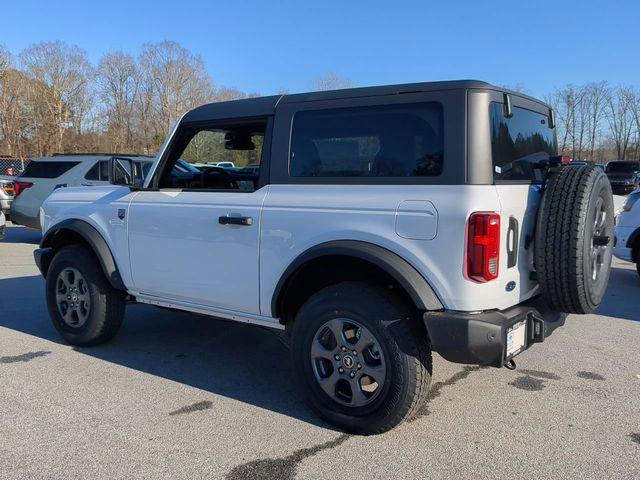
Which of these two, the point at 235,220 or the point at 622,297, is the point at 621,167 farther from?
the point at 235,220

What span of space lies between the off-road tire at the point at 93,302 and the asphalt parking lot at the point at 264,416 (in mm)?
145

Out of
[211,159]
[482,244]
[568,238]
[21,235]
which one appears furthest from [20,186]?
[568,238]

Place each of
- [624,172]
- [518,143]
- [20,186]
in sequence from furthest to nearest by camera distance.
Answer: [624,172] → [20,186] → [518,143]

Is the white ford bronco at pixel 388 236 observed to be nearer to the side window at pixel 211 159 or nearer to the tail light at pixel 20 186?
the side window at pixel 211 159

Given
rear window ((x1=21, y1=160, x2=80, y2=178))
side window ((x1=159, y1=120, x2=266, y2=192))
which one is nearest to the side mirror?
side window ((x1=159, y1=120, x2=266, y2=192))

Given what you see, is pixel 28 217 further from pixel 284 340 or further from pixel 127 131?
pixel 127 131

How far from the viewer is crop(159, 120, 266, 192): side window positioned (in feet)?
14.1

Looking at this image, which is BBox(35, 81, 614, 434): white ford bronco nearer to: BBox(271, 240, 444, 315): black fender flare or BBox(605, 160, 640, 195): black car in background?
BBox(271, 240, 444, 315): black fender flare

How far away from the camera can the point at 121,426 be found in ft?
11.5

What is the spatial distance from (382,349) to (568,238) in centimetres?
122

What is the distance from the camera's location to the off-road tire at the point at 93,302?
16.0 feet

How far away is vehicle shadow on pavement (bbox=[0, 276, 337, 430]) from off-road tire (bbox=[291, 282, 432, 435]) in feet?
0.77

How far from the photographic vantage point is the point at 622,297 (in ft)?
23.6

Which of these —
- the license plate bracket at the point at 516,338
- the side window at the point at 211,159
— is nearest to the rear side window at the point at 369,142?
the side window at the point at 211,159
